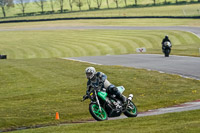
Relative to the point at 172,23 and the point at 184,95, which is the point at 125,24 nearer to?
the point at 172,23

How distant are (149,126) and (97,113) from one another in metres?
2.39

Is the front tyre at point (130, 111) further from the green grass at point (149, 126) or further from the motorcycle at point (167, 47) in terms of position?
the motorcycle at point (167, 47)

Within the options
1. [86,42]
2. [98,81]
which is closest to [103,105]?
[98,81]

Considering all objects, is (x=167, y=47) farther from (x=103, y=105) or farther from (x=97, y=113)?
(x=97, y=113)

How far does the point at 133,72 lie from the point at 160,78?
2933 mm

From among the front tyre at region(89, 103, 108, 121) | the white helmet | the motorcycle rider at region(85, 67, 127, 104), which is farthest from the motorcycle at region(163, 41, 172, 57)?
the white helmet

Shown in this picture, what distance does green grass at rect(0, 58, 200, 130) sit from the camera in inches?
689

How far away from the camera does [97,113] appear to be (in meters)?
14.2

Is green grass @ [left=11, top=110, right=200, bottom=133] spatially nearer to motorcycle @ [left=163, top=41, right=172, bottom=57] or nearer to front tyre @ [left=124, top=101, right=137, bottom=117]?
front tyre @ [left=124, top=101, right=137, bottom=117]

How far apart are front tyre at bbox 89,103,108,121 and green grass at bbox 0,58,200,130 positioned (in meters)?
2.69

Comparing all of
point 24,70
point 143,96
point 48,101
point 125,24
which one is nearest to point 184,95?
point 143,96

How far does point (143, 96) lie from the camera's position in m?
20.9

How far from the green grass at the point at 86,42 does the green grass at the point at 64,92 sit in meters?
25.6

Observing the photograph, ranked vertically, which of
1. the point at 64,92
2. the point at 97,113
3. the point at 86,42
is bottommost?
the point at 86,42
